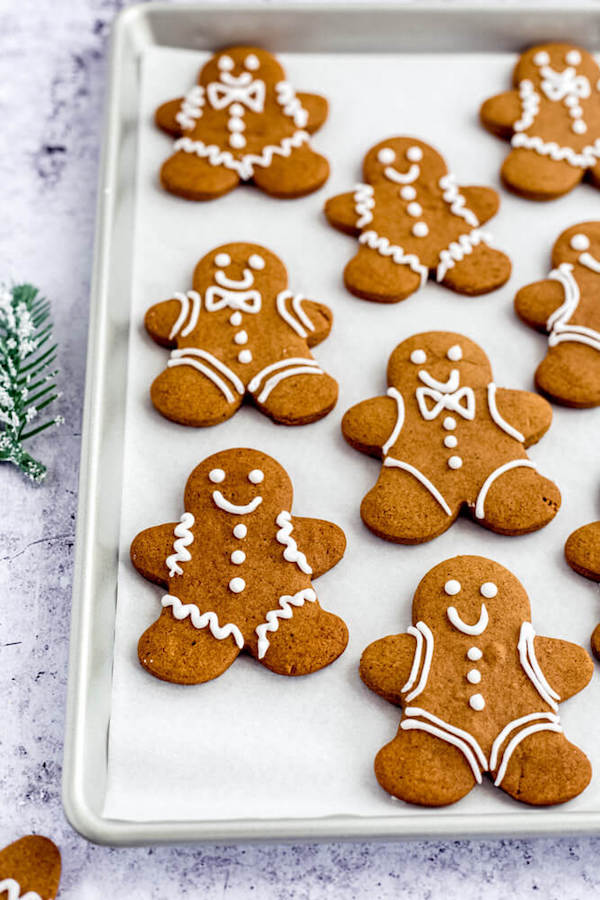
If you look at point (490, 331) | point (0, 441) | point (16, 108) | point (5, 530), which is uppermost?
point (16, 108)

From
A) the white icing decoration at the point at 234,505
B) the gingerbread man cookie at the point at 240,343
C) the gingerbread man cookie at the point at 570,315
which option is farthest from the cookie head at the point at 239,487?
the gingerbread man cookie at the point at 570,315

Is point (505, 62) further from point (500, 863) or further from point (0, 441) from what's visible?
point (500, 863)

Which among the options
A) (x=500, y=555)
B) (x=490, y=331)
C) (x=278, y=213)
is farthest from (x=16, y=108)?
(x=500, y=555)

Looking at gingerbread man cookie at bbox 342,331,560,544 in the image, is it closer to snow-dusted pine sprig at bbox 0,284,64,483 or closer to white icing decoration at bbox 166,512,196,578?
white icing decoration at bbox 166,512,196,578

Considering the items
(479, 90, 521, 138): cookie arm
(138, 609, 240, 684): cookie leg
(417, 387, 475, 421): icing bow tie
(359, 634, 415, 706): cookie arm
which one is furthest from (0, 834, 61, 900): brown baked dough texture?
(479, 90, 521, 138): cookie arm

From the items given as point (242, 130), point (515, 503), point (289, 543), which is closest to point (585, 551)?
point (515, 503)
